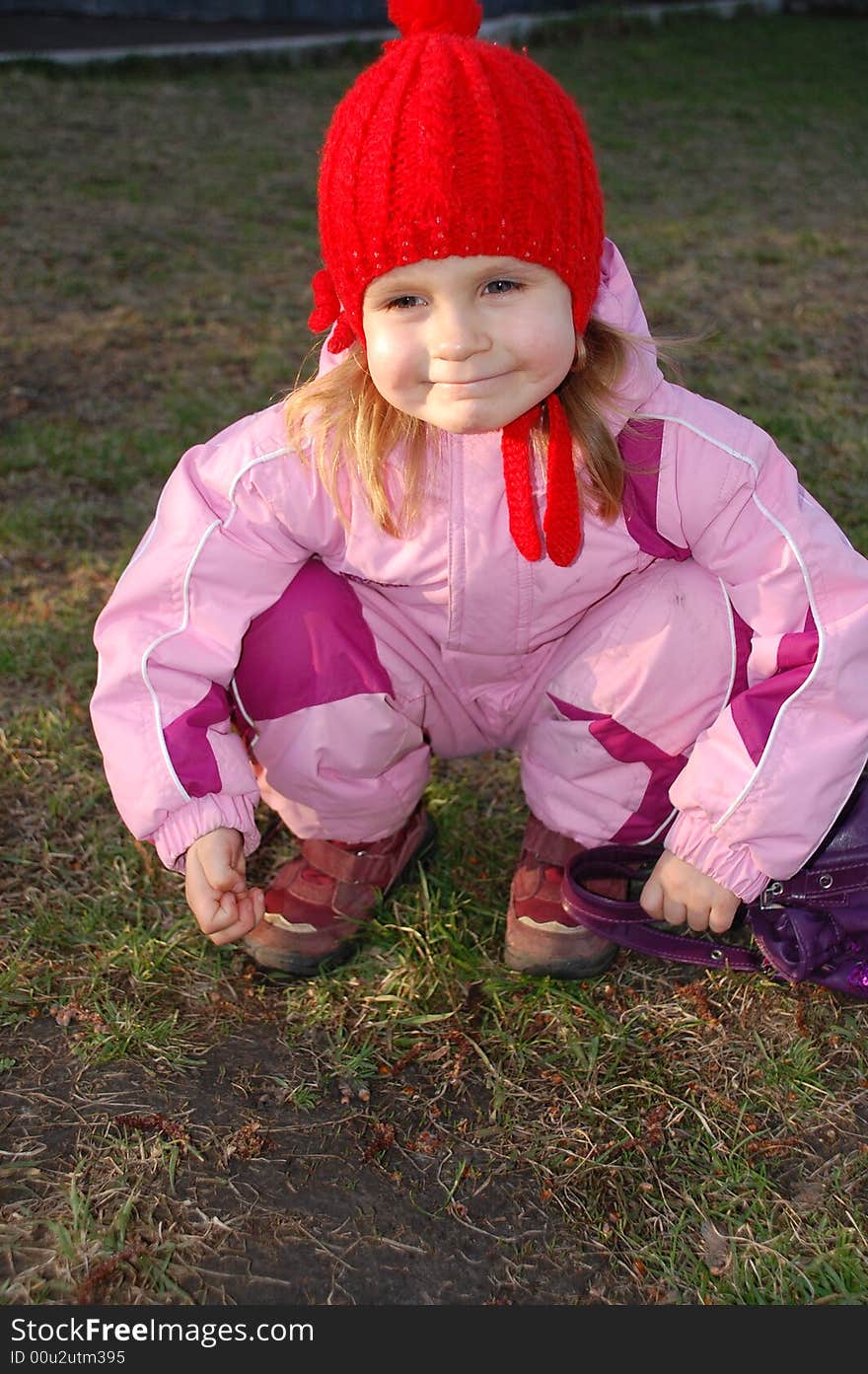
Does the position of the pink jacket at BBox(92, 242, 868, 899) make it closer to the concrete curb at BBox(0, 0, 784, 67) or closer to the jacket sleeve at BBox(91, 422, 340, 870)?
the jacket sleeve at BBox(91, 422, 340, 870)

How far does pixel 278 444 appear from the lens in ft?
6.42

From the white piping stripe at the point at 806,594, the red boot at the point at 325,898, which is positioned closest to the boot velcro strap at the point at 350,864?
the red boot at the point at 325,898

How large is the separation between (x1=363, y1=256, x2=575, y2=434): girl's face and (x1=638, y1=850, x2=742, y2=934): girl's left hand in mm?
678

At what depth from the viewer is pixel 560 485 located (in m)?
1.89

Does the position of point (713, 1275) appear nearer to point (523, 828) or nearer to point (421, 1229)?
point (421, 1229)

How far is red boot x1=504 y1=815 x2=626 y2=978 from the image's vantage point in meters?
2.07

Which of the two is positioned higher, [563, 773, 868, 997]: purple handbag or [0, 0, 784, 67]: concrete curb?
[563, 773, 868, 997]: purple handbag

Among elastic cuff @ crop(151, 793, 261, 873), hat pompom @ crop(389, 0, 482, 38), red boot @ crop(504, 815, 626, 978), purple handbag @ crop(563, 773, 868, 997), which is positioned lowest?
red boot @ crop(504, 815, 626, 978)

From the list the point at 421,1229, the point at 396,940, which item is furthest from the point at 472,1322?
the point at 396,940

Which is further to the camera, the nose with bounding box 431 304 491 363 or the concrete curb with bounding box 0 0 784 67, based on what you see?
the concrete curb with bounding box 0 0 784 67

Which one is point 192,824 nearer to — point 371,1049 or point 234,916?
point 234,916

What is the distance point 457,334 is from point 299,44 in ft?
30.1
